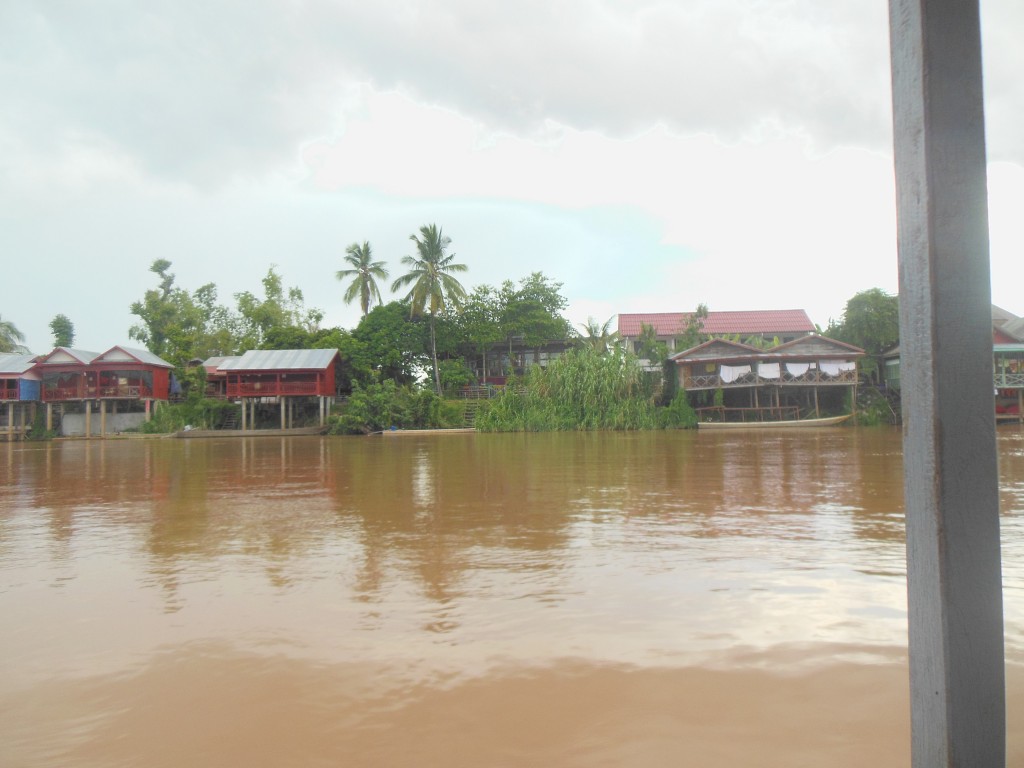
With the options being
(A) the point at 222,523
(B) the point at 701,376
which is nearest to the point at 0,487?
(A) the point at 222,523

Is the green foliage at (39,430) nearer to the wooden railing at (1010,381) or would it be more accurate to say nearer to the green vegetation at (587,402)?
the green vegetation at (587,402)

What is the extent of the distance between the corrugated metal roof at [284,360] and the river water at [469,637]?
28785 millimetres

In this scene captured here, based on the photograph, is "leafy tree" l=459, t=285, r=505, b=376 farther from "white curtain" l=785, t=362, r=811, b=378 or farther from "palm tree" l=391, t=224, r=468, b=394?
"white curtain" l=785, t=362, r=811, b=378

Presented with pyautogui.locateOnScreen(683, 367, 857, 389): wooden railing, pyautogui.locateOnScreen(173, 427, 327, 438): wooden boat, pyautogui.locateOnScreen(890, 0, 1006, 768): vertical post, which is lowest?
pyautogui.locateOnScreen(173, 427, 327, 438): wooden boat

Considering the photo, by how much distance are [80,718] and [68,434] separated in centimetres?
4288

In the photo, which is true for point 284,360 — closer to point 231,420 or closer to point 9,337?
point 231,420

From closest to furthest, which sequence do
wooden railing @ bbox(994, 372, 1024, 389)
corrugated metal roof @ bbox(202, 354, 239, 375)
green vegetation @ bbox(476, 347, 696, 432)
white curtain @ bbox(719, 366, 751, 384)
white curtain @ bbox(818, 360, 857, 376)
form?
wooden railing @ bbox(994, 372, 1024, 389) → green vegetation @ bbox(476, 347, 696, 432) → white curtain @ bbox(818, 360, 857, 376) → white curtain @ bbox(719, 366, 751, 384) → corrugated metal roof @ bbox(202, 354, 239, 375)

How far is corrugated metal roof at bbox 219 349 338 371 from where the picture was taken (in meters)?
35.3

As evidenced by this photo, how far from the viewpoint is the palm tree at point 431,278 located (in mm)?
37438

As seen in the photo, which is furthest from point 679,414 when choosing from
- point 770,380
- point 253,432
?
point 253,432

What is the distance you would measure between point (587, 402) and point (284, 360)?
15.7m

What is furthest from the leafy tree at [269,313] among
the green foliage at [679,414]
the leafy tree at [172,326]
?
the green foliage at [679,414]

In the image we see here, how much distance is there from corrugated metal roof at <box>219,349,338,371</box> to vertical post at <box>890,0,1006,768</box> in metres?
35.2

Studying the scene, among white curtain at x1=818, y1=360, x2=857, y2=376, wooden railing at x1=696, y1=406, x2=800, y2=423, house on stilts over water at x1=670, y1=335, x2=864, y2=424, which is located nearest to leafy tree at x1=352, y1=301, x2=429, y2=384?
house on stilts over water at x1=670, y1=335, x2=864, y2=424
